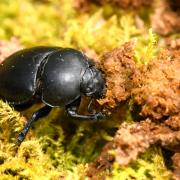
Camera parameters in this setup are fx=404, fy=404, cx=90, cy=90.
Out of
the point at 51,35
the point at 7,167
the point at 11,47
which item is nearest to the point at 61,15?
the point at 51,35

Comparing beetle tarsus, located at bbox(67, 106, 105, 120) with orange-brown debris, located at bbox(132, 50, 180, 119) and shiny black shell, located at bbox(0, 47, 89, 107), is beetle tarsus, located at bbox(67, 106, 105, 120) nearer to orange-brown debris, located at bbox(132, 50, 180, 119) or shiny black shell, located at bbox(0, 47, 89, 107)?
shiny black shell, located at bbox(0, 47, 89, 107)

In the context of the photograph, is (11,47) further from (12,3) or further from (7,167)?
(7,167)

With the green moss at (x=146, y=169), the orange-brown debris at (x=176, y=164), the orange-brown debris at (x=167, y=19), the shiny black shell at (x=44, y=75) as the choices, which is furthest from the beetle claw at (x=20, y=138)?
the orange-brown debris at (x=167, y=19)

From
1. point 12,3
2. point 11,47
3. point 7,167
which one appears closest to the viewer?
point 7,167

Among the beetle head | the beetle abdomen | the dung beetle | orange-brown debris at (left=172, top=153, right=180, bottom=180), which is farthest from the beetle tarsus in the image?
orange-brown debris at (left=172, top=153, right=180, bottom=180)

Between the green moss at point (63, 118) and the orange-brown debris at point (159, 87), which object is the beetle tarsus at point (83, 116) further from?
the orange-brown debris at point (159, 87)

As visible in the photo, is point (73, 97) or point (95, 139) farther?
Answer: point (95, 139)
